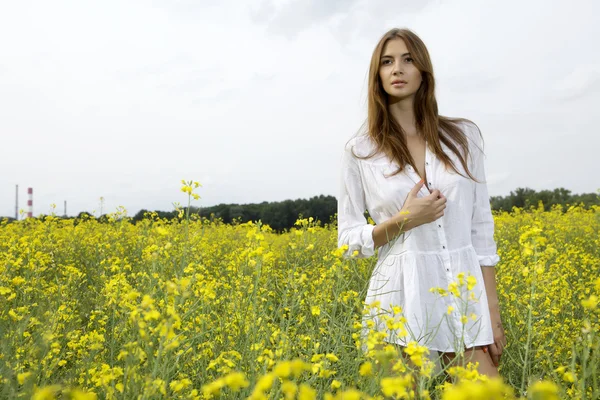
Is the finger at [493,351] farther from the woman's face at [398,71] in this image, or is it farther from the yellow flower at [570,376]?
the woman's face at [398,71]

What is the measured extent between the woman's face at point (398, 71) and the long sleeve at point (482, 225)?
1.34 feet

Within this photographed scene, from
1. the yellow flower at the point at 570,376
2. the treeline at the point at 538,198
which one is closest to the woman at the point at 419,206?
the yellow flower at the point at 570,376

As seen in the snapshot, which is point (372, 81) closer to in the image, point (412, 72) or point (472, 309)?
point (412, 72)

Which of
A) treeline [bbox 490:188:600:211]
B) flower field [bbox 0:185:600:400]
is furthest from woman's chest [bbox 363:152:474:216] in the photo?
treeline [bbox 490:188:600:211]

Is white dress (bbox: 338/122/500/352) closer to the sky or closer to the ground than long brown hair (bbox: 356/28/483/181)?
closer to the ground

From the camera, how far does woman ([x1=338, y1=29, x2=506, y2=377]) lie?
6.47 feet

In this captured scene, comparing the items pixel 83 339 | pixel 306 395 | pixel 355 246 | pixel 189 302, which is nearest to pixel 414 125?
pixel 355 246

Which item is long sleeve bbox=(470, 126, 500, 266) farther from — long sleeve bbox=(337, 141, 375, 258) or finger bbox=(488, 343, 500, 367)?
long sleeve bbox=(337, 141, 375, 258)

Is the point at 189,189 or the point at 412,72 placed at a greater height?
the point at 412,72

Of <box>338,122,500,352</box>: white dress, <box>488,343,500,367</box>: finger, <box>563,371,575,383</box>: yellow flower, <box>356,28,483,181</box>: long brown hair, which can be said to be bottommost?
<box>488,343,500,367</box>: finger

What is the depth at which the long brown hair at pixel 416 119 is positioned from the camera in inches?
84.8

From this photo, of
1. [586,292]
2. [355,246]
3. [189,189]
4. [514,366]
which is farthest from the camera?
[586,292]

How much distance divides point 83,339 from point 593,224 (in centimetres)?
654

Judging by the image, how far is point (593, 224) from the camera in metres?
6.71
